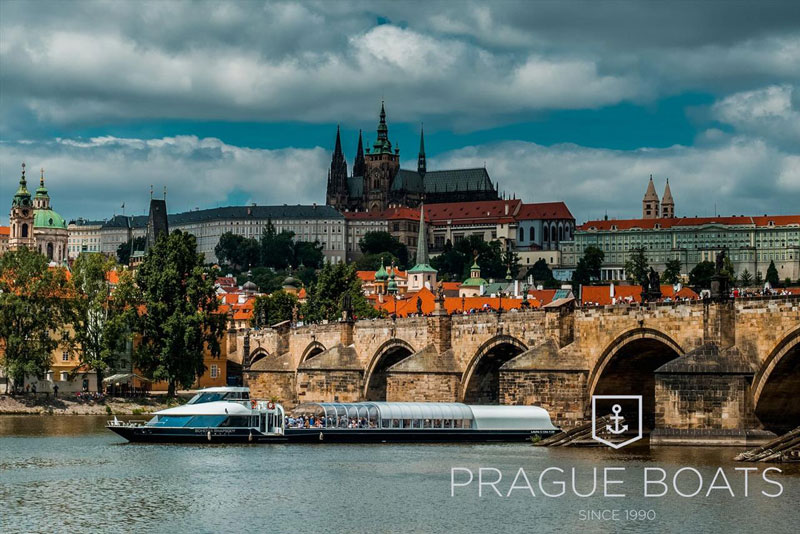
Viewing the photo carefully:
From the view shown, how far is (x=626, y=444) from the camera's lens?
57.3 metres

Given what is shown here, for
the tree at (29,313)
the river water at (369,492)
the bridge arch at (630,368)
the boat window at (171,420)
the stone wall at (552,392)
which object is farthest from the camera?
the tree at (29,313)

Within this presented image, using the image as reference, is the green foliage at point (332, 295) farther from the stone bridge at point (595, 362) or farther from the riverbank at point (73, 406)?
the stone bridge at point (595, 362)

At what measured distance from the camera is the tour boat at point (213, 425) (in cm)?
6600

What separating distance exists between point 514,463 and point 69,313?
4763cm

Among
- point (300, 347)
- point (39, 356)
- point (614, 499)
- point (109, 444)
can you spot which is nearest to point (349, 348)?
point (300, 347)

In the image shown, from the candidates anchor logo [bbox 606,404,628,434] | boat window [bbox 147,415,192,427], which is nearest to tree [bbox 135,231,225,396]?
boat window [bbox 147,415,192,427]

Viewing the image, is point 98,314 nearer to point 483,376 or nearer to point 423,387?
point 423,387

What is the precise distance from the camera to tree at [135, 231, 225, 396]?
96.8 meters

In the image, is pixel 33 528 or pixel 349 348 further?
pixel 349 348

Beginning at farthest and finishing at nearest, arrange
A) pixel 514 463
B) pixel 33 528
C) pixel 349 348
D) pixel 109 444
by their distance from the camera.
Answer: pixel 349 348 → pixel 109 444 → pixel 514 463 → pixel 33 528

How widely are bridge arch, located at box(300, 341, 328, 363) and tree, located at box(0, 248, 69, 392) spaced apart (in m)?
15.8

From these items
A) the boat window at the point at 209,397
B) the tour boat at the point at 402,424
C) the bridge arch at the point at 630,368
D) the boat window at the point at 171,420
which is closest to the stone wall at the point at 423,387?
the tour boat at the point at 402,424

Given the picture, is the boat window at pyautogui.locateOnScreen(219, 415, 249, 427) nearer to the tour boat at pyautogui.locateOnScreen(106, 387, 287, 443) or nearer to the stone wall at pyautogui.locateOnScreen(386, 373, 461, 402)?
the tour boat at pyautogui.locateOnScreen(106, 387, 287, 443)

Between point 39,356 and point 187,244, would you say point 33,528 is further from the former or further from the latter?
point 187,244
